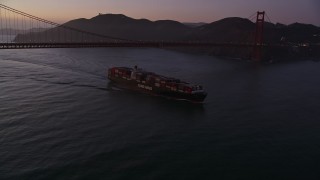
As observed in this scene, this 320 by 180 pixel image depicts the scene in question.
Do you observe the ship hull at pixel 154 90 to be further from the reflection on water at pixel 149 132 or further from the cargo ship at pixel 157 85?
the reflection on water at pixel 149 132

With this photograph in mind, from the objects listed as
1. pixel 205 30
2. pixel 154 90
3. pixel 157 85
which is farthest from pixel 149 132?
pixel 205 30

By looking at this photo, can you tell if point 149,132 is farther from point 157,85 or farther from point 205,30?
point 205,30

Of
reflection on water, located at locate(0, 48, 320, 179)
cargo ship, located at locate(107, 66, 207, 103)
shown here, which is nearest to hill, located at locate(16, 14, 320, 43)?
cargo ship, located at locate(107, 66, 207, 103)

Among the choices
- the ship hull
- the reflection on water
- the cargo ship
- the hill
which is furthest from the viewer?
the hill

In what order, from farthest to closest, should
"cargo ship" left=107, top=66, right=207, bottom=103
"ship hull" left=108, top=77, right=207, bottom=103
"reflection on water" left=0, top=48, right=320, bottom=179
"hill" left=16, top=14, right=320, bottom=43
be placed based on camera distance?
"hill" left=16, top=14, right=320, bottom=43 < "cargo ship" left=107, top=66, right=207, bottom=103 < "ship hull" left=108, top=77, right=207, bottom=103 < "reflection on water" left=0, top=48, right=320, bottom=179

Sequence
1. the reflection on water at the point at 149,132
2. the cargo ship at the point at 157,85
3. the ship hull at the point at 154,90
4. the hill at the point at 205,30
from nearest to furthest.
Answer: the reflection on water at the point at 149,132
the ship hull at the point at 154,90
the cargo ship at the point at 157,85
the hill at the point at 205,30

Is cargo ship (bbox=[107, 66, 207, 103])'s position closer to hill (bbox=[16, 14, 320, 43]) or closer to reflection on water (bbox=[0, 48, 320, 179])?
reflection on water (bbox=[0, 48, 320, 179])

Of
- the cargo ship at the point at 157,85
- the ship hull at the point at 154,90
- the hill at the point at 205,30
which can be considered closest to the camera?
the ship hull at the point at 154,90

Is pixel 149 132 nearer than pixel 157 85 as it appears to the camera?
Yes

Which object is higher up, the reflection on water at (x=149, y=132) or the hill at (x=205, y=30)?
the hill at (x=205, y=30)

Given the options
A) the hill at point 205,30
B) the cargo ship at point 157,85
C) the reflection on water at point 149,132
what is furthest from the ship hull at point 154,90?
the hill at point 205,30
